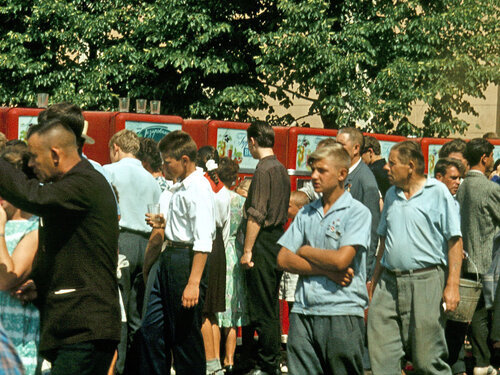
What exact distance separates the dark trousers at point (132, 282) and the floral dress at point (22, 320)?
2.41m

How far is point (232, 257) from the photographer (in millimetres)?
8336

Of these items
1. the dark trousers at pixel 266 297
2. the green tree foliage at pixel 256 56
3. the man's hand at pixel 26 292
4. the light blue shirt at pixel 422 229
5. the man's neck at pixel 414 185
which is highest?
the green tree foliage at pixel 256 56

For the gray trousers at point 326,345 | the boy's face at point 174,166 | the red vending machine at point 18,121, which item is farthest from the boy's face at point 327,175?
the red vending machine at point 18,121

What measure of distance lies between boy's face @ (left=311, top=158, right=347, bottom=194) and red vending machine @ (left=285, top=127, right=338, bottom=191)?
493 centimetres

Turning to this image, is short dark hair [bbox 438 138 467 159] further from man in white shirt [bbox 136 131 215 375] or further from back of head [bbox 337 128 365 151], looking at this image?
man in white shirt [bbox 136 131 215 375]

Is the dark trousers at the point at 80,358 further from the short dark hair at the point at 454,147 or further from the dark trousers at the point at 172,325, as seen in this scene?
the short dark hair at the point at 454,147

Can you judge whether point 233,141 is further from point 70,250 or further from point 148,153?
point 70,250

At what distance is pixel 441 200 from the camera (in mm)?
6305

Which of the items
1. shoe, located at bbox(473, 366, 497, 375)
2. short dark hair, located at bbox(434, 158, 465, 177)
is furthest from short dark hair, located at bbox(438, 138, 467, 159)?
shoe, located at bbox(473, 366, 497, 375)

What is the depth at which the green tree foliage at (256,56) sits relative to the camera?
60.6 ft

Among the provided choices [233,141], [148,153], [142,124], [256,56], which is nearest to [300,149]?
[233,141]

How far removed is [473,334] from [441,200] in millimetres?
2523

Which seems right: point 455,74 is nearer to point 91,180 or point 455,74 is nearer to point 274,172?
point 274,172

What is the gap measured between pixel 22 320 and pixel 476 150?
4537mm
